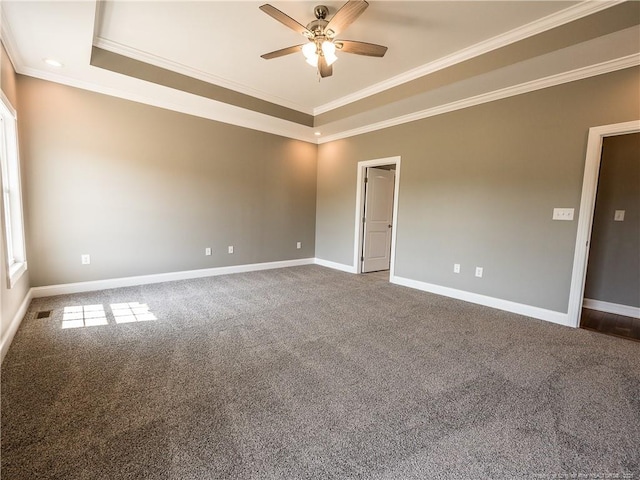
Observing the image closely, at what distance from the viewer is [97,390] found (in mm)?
1794

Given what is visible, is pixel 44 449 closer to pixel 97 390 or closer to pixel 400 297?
pixel 97 390

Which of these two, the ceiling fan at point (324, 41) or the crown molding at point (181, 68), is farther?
the crown molding at point (181, 68)

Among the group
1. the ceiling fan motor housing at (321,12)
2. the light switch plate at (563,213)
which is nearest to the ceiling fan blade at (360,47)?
the ceiling fan motor housing at (321,12)

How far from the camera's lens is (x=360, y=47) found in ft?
8.23

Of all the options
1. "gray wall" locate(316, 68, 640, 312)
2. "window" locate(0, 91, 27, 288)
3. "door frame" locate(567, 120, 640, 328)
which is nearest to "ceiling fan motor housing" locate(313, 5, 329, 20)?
"gray wall" locate(316, 68, 640, 312)

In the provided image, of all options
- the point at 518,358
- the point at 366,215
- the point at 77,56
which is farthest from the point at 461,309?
the point at 77,56

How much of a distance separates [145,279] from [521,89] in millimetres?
5523

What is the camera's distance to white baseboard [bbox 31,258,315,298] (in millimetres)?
3489

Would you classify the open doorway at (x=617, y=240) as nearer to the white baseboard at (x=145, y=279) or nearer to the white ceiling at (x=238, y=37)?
the white ceiling at (x=238, y=37)

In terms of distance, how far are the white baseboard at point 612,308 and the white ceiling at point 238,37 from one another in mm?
3425

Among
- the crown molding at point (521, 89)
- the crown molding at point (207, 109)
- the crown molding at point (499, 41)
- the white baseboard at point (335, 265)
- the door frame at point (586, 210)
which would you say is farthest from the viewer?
the white baseboard at point (335, 265)

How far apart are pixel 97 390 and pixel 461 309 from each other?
3633 millimetres

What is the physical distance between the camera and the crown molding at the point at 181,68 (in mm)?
3014

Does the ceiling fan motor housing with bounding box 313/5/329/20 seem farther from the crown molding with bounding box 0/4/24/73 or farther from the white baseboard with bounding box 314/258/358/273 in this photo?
the white baseboard with bounding box 314/258/358/273
